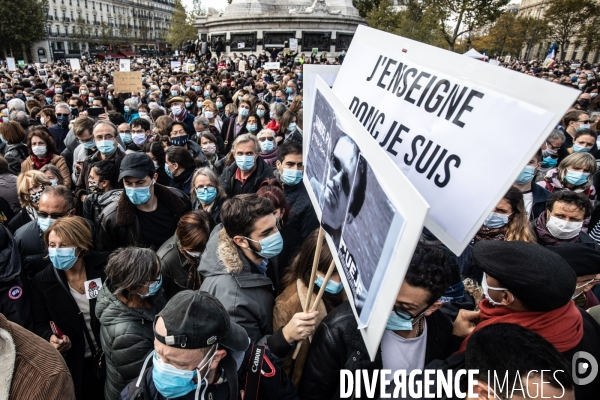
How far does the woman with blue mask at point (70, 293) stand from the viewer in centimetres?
269

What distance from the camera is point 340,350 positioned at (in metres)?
1.84

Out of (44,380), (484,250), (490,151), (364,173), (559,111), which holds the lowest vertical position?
(44,380)

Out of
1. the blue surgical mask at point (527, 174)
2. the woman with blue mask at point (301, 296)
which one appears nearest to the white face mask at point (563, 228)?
the blue surgical mask at point (527, 174)

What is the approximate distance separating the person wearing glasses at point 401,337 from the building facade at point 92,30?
227 feet

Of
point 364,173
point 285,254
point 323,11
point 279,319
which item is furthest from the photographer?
point 323,11

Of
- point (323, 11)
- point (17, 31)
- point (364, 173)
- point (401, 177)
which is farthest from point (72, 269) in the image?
point (17, 31)

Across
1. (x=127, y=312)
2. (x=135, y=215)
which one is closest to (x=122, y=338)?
(x=127, y=312)

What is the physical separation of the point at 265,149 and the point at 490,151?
4464 millimetres

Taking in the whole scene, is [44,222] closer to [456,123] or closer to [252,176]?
[252,176]

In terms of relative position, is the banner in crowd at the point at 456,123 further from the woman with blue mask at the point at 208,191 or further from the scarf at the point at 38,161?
the scarf at the point at 38,161

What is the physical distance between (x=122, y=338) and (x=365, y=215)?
163 cm

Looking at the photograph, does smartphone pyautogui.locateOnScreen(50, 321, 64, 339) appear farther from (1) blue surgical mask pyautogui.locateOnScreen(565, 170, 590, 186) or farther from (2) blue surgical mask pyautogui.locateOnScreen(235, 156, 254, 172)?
(1) blue surgical mask pyautogui.locateOnScreen(565, 170, 590, 186)

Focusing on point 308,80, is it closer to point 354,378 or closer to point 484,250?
point 484,250

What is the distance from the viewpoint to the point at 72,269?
2.85 m
